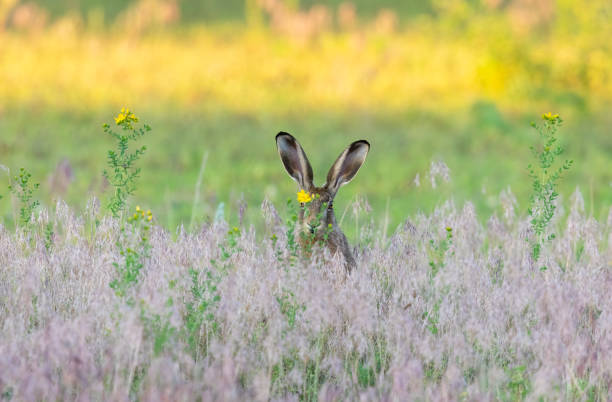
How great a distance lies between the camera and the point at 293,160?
505cm

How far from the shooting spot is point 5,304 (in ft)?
14.1

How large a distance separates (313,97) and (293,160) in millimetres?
7435

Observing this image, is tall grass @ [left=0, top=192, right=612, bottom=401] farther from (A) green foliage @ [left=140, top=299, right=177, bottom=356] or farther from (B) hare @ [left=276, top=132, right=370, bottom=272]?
(B) hare @ [left=276, top=132, right=370, bottom=272]

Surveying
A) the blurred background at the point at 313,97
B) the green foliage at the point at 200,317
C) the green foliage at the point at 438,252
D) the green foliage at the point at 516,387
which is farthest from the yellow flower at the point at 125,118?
the blurred background at the point at 313,97

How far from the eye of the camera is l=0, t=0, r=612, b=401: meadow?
3.73 m

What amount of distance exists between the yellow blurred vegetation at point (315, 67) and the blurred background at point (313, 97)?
3 centimetres

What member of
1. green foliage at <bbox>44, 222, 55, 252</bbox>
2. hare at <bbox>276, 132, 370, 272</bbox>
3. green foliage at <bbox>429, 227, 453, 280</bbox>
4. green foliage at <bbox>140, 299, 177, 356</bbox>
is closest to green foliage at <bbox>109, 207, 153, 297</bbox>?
green foliage at <bbox>140, 299, 177, 356</bbox>

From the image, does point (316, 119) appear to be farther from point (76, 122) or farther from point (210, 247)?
point (210, 247)

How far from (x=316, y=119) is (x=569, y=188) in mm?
3668

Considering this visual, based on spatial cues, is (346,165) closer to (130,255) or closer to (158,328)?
(130,255)

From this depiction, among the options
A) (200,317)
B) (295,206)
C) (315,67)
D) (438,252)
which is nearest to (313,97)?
(315,67)

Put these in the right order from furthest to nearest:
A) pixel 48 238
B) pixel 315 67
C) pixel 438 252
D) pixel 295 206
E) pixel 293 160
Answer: pixel 315 67, pixel 295 206, pixel 293 160, pixel 48 238, pixel 438 252

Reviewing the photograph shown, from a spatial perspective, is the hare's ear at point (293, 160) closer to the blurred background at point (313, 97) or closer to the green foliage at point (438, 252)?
the green foliage at point (438, 252)

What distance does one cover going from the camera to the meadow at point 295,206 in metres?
3.73
